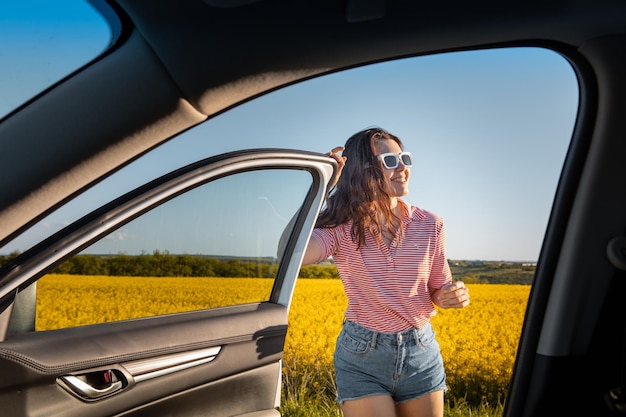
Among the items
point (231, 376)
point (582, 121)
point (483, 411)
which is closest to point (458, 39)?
point (582, 121)

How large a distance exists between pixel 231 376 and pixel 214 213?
17.2 inches

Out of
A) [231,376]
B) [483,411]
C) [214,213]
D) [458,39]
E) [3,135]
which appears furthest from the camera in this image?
[483,411]

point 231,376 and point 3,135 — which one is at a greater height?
point 3,135

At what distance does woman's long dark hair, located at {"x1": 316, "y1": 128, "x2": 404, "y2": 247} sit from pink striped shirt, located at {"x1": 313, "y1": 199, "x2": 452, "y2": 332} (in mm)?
37

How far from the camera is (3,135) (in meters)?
0.94

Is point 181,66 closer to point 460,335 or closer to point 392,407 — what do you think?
point 392,407

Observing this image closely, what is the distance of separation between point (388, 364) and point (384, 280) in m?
0.32

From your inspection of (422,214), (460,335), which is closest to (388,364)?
(422,214)

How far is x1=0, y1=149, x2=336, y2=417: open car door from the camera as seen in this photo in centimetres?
129

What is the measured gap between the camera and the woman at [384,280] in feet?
7.55

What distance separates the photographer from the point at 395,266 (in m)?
2.51

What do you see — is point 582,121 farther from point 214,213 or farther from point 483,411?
point 483,411

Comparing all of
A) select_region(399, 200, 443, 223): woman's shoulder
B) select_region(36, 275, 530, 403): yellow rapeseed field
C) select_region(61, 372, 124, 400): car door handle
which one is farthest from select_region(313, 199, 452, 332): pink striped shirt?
select_region(36, 275, 530, 403): yellow rapeseed field

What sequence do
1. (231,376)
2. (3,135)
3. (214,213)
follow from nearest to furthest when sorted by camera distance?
(3,135), (231,376), (214,213)
